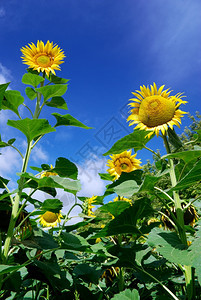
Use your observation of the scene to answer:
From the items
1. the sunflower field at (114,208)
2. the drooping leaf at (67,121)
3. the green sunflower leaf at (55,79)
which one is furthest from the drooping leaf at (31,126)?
the green sunflower leaf at (55,79)

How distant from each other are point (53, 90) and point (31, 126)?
0.47 metres

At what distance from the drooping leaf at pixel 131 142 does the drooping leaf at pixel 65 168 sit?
1.30ft

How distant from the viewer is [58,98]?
235 cm

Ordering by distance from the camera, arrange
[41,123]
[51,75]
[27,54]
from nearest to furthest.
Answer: [41,123] < [51,75] < [27,54]

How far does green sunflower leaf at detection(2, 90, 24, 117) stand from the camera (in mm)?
2088

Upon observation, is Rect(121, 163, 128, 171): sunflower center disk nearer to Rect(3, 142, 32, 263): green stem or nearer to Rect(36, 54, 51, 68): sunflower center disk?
Rect(3, 142, 32, 263): green stem

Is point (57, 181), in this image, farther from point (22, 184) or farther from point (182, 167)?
point (182, 167)

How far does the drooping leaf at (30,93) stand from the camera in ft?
7.63

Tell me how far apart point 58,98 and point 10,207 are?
43.1 inches

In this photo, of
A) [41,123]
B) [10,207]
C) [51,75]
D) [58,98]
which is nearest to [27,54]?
[51,75]

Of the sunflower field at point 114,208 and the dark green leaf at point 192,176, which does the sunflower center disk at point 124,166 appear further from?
the dark green leaf at point 192,176

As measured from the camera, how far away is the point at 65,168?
2.18 m

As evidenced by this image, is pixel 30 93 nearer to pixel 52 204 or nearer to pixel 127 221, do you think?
pixel 52 204

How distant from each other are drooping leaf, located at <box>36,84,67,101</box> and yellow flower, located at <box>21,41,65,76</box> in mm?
550
